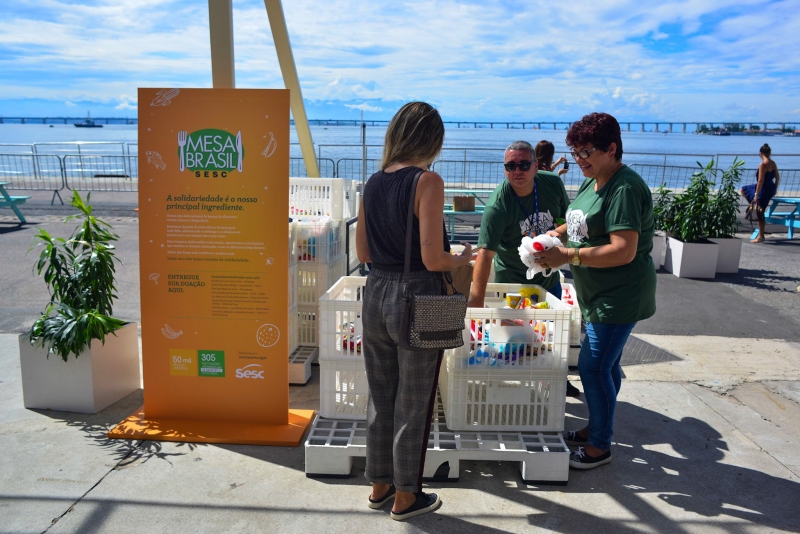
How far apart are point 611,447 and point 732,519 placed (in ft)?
2.89

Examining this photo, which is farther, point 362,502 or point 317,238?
point 317,238

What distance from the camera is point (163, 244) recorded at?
3846 millimetres

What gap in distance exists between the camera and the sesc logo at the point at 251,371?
392 centimetres

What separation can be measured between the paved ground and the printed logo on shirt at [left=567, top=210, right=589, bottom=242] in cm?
138

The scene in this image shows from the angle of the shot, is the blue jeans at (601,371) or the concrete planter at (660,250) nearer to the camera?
the blue jeans at (601,371)

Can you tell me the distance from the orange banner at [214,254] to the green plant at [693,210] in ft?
23.5

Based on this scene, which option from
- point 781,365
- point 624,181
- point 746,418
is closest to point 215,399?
point 624,181

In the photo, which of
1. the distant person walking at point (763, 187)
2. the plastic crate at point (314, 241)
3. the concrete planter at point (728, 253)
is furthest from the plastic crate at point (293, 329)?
the distant person walking at point (763, 187)

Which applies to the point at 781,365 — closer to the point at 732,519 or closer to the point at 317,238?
the point at 732,519

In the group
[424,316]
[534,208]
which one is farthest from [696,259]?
[424,316]

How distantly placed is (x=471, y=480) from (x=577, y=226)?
1544 millimetres

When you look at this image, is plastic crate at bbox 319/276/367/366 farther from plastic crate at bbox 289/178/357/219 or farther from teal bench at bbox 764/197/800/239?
A: teal bench at bbox 764/197/800/239

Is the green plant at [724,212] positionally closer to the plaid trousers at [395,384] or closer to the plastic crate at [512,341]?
the plastic crate at [512,341]

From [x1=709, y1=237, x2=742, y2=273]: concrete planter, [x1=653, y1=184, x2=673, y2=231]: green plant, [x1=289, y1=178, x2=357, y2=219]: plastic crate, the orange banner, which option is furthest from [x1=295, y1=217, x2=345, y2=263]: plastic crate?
[x1=709, y1=237, x2=742, y2=273]: concrete planter
